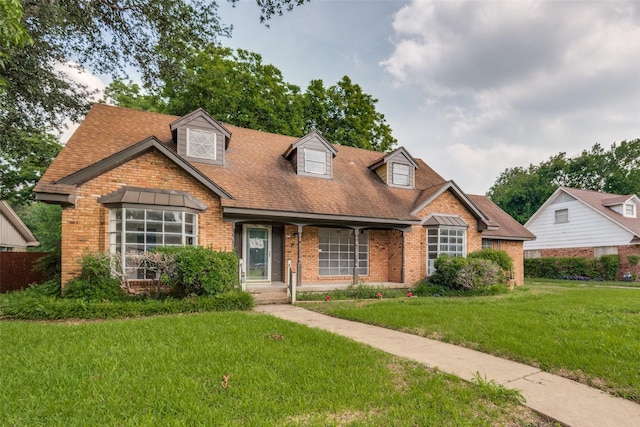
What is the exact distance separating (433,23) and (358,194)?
21.9ft

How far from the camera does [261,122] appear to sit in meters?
21.9

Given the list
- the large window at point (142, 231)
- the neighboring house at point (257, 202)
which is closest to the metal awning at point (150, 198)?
the neighboring house at point (257, 202)

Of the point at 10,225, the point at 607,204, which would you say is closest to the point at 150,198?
the point at 10,225

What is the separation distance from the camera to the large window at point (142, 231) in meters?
9.06

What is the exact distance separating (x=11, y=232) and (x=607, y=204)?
144ft

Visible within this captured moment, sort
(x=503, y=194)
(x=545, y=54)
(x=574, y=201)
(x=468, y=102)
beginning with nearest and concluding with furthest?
(x=545, y=54) < (x=468, y=102) < (x=574, y=201) < (x=503, y=194)

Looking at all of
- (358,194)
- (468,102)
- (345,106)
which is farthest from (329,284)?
(345,106)

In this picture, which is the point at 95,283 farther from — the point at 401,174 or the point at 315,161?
the point at 401,174

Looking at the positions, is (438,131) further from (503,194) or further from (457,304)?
(503,194)

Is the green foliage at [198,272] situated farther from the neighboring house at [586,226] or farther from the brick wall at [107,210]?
the neighboring house at [586,226]

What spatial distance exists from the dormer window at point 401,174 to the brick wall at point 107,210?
332 inches

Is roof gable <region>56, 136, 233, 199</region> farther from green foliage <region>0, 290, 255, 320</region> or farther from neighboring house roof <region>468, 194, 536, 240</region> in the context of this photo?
neighboring house roof <region>468, 194, 536, 240</region>

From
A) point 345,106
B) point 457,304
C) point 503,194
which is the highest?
point 345,106

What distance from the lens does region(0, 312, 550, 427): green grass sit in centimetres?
307
